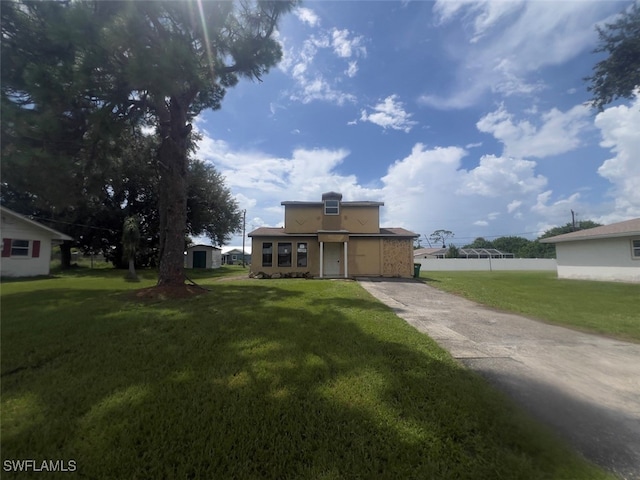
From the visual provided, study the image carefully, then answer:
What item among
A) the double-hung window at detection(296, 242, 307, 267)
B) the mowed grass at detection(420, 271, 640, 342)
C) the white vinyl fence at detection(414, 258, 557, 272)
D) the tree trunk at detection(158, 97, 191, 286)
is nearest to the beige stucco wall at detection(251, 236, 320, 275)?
the double-hung window at detection(296, 242, 307, 267)

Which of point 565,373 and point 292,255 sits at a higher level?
point 292,255

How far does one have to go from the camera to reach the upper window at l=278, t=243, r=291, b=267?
1722 centimetres

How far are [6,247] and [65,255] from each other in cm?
147

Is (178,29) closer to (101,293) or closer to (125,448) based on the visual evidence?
(101,293)

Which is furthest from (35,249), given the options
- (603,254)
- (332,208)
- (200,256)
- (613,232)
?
(200,256)

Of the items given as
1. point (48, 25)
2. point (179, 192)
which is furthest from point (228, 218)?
point (48, 25)

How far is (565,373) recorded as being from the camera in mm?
3609

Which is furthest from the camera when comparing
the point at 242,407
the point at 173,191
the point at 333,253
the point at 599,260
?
the point at 333,253

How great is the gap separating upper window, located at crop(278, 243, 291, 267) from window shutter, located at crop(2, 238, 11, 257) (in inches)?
574

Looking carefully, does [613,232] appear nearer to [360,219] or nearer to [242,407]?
[360,219]

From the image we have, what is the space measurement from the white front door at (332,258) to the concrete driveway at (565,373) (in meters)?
10.6

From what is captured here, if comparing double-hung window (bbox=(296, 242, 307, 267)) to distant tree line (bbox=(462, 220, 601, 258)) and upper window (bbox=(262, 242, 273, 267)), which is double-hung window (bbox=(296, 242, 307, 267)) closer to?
upper window (bbox=(262, 242, 273, 267))

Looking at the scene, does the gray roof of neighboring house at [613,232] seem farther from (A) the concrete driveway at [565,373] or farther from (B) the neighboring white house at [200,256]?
(B) the neighboring white house at [200,256]

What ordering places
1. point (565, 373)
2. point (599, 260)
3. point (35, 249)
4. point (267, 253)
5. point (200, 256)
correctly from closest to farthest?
1. point (35, 249)
2. point (565, 373)
3. point (599, 260)
4. point (267, 253)
5. point (200, 256)
